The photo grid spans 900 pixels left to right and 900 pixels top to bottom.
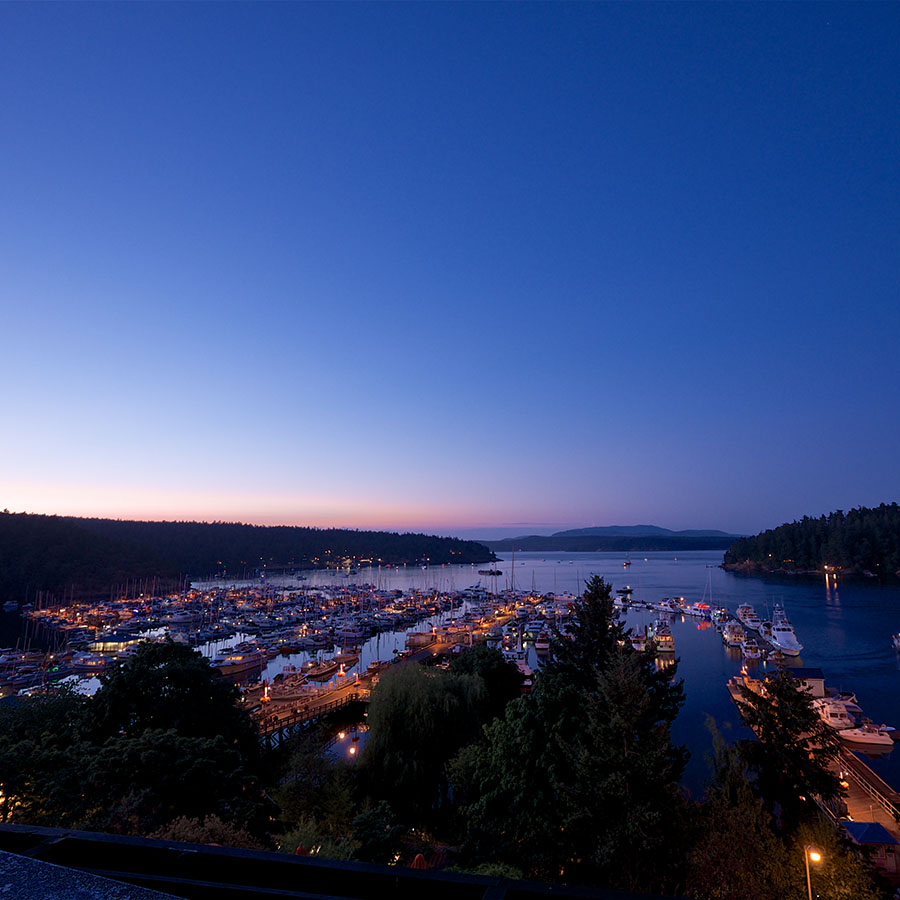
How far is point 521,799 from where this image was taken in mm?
12648

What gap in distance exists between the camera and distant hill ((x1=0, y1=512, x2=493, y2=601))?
276 feet

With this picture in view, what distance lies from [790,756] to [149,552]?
112 metres

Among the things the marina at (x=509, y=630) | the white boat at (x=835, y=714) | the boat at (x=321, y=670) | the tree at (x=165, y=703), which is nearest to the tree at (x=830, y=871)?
the marina at (x=509, y=630)

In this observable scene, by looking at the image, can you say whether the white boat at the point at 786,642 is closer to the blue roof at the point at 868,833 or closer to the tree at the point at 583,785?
the blue roof at the point at 868,833

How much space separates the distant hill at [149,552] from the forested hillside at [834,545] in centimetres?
10378

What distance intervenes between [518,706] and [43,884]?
1401 cm

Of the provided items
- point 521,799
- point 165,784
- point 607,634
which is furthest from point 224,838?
point 607,634

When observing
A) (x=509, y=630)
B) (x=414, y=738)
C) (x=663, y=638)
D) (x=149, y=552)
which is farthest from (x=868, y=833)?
(x=149, y=552)

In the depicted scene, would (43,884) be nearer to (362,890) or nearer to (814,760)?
(362,890)

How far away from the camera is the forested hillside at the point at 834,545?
95.1m

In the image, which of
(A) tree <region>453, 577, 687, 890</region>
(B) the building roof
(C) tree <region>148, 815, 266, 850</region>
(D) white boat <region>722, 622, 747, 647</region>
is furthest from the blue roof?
(D) white boat <region>722, 622, 747, 647</region>

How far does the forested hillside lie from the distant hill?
340ft

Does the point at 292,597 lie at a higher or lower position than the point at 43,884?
lower

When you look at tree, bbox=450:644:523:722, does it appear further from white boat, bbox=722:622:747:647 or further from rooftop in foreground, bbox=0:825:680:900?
white boat, bbox=722:622:747:647
